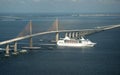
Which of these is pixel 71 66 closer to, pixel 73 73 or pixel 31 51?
pixel 73 73

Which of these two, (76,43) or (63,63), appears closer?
(63,63)

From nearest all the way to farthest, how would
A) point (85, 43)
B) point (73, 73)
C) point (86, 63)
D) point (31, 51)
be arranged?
point (73, 73), point (86, 63), point (31, 51), point (85, 43)

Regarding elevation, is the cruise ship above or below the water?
above

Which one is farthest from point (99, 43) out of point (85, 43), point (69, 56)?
point (69, 56)

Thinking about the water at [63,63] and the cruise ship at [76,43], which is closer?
the water at [63,63]

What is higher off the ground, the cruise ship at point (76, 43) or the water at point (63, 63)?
the cruise ship at point (76, 43)

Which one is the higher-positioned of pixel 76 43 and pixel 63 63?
pixel 76 43

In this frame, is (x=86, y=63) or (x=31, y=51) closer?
(x=86, y=63)

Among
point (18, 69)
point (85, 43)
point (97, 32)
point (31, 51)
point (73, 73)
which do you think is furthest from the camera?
point (97, 32)

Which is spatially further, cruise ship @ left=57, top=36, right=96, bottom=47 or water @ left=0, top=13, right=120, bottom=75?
cruise ship @ left=57, top=36, right=96, bottom=47
